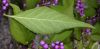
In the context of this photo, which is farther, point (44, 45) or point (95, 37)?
point (95, 37)

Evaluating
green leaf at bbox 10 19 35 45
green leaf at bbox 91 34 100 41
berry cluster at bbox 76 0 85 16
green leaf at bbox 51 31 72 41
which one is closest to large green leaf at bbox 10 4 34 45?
green leaf at bbox 10 19 35 45

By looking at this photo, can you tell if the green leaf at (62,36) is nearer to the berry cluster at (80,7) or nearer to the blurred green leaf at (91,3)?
the berry cluster at (80,7)

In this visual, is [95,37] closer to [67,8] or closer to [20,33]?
[67,8]

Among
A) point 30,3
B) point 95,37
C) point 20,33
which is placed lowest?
point 95,37

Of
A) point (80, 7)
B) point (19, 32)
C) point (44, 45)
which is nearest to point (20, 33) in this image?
point (19, 32)

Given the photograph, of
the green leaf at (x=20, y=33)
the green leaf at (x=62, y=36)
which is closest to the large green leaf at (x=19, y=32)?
the green leaf at (x=20, y=33)

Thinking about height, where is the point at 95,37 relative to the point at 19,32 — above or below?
below

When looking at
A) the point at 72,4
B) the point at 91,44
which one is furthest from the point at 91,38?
the point at 72,4

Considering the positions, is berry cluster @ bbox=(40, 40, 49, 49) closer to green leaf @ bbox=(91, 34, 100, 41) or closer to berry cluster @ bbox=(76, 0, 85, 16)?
berry cluster @ bbox=(76, 0, 85, 16)
